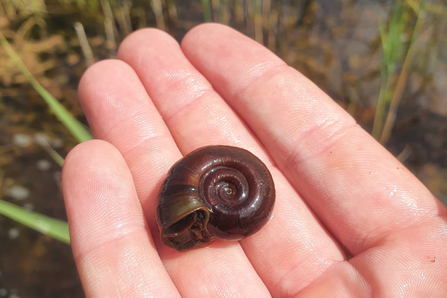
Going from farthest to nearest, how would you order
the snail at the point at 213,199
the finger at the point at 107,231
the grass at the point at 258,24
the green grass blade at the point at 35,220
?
the grass at the point at 258,24 → the snail at the point at 213,199 → the green grass blade at the point at 35,220 → the finger at the point at 107,231

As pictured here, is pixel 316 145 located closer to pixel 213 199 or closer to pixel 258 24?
pixel 213 199

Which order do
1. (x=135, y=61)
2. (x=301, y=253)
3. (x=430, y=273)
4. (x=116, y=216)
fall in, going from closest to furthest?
(x=430, y=273), (x=116, y=216), (x=301, y=253), (x=135, y=61)

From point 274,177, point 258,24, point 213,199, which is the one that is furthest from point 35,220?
point 258,24

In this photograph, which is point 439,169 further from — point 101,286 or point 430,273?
point 101,286

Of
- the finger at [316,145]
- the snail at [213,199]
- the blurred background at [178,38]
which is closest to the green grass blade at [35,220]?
the snail at [213,199]

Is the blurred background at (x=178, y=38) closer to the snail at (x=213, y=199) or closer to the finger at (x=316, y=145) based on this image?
the finger at (x=316, y=145)

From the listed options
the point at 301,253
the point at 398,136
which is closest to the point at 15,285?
the point at 301,253
